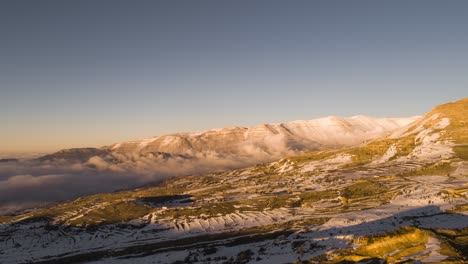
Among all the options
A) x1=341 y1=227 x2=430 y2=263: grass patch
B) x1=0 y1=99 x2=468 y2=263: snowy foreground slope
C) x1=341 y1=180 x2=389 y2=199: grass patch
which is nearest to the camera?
x1=341 y1=227 x2=430 y2=263: grass patch

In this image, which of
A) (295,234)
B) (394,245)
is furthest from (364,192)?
(394,245)

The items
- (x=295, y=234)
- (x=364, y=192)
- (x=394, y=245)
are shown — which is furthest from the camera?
(x=364, y=192)

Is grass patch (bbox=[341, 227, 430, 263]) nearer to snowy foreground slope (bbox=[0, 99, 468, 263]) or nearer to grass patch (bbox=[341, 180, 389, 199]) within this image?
snowy foreground slope (bbox=[0, 99, 468, 263])

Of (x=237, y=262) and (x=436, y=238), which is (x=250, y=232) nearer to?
(x=237, y=262)

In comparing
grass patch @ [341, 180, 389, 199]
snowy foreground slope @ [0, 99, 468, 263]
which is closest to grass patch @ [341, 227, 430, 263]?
snowy foreground slope @ [0, 99, 468, 263]

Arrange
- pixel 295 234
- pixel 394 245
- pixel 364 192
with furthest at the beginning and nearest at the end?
pixel 364 192 → pixel 295 234 → pixel 394 245

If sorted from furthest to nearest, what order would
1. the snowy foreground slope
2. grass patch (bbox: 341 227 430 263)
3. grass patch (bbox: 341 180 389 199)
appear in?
grass patch (bbox: 341 180 389 199), the snowy foreground slope, grass patch (bbox: 341 227 430 263)

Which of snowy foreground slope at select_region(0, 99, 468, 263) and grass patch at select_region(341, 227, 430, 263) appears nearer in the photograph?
grass patch at select_region(341, 227, 430, 263)

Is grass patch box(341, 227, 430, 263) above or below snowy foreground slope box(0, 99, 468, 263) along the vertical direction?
above

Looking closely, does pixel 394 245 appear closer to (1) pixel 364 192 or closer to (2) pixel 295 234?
(2) pixel 295 234

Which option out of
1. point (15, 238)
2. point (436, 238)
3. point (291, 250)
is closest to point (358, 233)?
point (291, 250)

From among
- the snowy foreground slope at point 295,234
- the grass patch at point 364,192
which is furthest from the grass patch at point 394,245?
the grass patch at point 364,192
